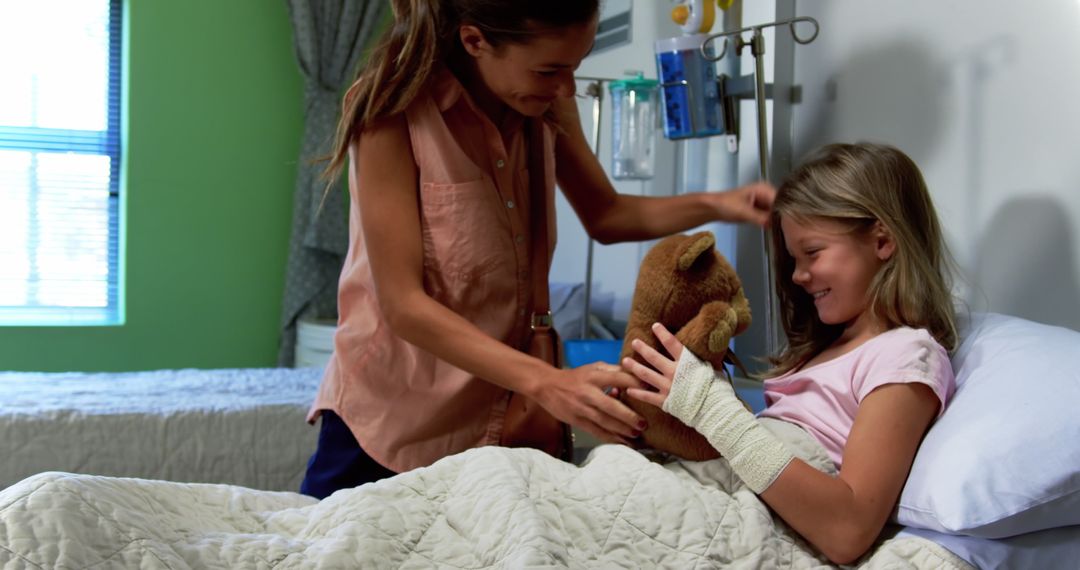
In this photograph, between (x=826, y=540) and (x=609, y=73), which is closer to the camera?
(x=826, y=540)

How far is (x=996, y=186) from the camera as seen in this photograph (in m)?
1.63

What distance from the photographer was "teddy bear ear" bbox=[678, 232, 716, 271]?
125 centimetres

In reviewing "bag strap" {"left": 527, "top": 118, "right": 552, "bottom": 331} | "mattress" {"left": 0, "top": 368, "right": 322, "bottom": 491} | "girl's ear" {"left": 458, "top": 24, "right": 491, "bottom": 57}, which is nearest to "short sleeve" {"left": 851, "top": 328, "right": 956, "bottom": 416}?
"bag strap" {"left": 527, "top": 118, "right": 552, "bottom": 331}

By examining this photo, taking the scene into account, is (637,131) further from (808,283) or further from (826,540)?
(826,540)

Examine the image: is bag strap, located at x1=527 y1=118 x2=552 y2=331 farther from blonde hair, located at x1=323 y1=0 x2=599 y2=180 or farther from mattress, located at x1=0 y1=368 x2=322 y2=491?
mattress, located at x1=0 y1=368 x2=322 y2=491

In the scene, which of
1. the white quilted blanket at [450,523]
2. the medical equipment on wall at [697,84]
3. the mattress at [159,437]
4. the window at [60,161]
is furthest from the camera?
the window at [60,161]

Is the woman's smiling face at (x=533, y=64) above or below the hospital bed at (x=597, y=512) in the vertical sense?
above

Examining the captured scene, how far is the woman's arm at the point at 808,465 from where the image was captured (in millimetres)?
1172

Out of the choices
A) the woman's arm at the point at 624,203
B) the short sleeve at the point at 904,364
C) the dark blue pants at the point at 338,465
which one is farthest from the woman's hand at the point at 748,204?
the dark blue pants at the point at 338,465

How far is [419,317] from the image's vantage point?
4.40ft

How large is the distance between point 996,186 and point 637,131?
1088 mm

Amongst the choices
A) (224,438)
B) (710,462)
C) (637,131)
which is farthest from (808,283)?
(224,438)

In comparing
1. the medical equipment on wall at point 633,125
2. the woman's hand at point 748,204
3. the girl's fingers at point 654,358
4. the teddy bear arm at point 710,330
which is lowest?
the girl's fingers at point 654,358

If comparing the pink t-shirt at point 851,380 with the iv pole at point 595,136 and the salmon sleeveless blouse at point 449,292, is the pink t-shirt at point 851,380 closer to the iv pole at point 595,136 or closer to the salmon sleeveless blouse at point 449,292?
the salmon sleeveless blouse at point 449,292
